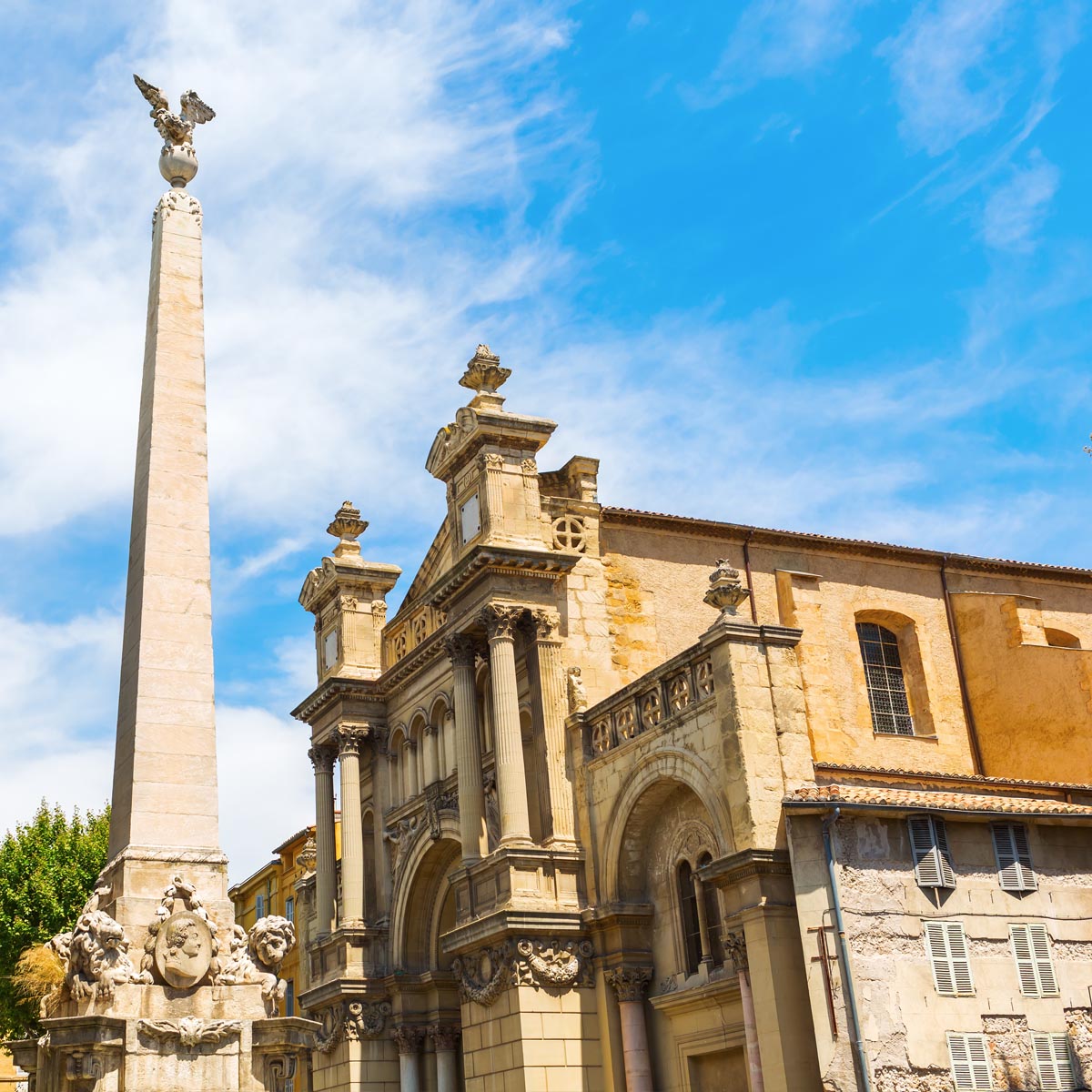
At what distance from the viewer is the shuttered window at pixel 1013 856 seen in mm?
22172

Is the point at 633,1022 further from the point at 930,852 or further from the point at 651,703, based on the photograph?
the point at 930,852

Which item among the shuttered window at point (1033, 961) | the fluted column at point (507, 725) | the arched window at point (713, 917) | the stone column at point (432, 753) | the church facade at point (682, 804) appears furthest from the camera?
the stone column at point (432, 753)

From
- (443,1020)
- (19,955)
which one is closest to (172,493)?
(443,1020)

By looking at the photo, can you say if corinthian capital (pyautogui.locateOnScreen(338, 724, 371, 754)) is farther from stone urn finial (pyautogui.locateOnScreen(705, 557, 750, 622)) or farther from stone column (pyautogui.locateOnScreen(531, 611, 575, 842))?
stone urn finial (pyautogui.locateOnScreen(705, 557, 750, 622))

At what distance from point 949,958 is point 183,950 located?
1234 cm

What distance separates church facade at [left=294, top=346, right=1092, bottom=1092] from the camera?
2097 centimetres

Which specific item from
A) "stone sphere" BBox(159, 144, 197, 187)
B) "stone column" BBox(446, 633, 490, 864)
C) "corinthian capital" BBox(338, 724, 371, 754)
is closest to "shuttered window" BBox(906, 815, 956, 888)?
"stone column" BBox(446, 633, 490, 864)

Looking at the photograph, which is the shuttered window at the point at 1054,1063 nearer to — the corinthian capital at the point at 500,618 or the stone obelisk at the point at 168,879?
the corinthian capital at the point at 500,618

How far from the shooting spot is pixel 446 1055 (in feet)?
102

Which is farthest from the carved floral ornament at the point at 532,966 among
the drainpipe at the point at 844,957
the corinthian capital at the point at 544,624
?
the drainpipe at the point at 844,957

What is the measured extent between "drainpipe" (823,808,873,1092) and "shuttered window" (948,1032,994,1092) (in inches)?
62.3

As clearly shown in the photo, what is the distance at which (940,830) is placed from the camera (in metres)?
21.8

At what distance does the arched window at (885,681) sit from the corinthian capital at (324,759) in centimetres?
1289

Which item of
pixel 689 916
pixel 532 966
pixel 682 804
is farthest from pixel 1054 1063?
pixel 532 966
